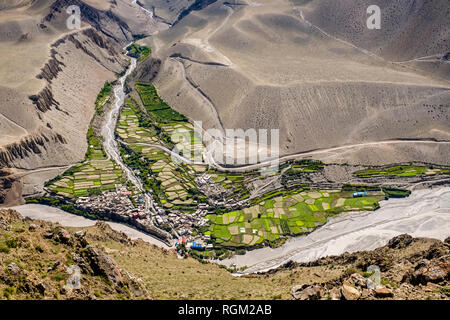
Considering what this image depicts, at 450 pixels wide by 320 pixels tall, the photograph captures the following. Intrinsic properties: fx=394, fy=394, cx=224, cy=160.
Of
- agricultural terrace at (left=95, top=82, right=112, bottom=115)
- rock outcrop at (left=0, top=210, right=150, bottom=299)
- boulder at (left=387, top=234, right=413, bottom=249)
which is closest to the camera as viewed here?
rock outcrop at (left=0, top=210, right=150, bottom=299)

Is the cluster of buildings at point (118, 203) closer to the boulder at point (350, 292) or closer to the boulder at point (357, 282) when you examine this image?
the boulder at point (357, 282)

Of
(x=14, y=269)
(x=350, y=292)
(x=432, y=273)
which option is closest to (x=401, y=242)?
(x=432, y=273)

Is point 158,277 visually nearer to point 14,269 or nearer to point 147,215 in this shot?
point 14,269

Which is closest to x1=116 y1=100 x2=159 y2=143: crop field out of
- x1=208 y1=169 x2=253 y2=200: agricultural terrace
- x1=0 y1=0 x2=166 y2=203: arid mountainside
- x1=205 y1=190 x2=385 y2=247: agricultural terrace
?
x1=0 y1=0 x2=166 y2=203: arid mountainside
